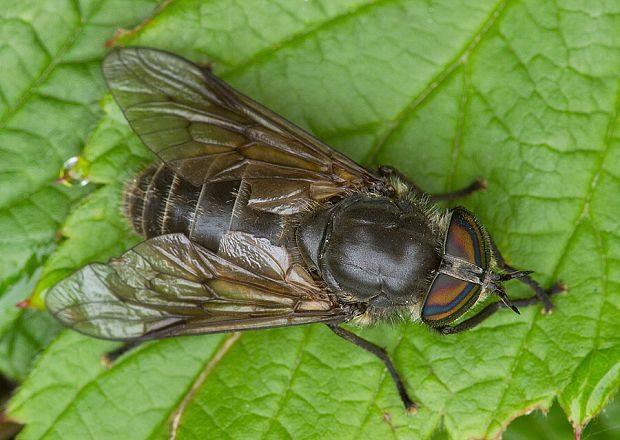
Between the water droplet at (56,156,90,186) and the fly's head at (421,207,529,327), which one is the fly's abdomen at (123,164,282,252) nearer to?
the water droplet at (56,156,90,186)

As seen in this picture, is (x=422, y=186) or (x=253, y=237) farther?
(x=422, y=186)

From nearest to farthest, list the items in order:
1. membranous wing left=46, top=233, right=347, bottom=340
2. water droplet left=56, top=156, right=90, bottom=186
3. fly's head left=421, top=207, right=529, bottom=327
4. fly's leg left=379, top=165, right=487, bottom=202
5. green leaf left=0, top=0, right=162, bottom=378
Result: 1. fly's head left=421, top=207, right=529, bottom=327
2. membranous wing left=46, top=233, right=347, bottom=340
3. fly's leg left=379, top=165, right=487, bottom=202
4. water droplet left=56, top=156, right=90, bottom=186
5. green leaf left=0, top=0, right=162, bottom=378

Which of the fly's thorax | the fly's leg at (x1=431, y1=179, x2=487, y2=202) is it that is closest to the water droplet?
the fly's thorax

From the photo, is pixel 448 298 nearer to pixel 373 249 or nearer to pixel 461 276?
pixel 461 276

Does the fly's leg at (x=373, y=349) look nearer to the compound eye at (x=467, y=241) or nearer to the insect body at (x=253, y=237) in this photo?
the insect body at (x=253, y=237)

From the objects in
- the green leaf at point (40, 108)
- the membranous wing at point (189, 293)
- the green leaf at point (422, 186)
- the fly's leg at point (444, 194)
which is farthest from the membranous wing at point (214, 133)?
the green leaf at point (40, 108)

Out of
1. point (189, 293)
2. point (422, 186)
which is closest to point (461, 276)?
point (422, 186)

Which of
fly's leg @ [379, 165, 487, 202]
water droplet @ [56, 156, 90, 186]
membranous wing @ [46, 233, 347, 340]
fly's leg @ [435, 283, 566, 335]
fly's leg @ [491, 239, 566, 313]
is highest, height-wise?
fly's leg @ [379, 165, 487, 202]
